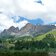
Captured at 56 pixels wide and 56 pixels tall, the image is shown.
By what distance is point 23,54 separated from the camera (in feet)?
330

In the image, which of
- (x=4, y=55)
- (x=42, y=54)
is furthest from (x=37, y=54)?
(x=4, y=55)

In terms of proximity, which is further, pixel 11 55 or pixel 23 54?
pixel 23 54

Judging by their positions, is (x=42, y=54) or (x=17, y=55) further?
(x=42, y=54)

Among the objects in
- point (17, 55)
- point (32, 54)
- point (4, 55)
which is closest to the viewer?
point (4, 55)

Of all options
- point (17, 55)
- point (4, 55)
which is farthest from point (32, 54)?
point (4, 55)

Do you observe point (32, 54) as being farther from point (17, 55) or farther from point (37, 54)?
point (17, 55)

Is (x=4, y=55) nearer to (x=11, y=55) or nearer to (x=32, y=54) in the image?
(x=11, y=55)

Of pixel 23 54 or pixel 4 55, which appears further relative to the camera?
pixel 23 54

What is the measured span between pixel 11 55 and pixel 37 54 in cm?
1859

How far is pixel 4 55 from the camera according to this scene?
8875cm

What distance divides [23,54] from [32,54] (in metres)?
5.28

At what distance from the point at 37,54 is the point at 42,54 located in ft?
7.08

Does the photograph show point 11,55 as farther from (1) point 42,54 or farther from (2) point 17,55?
(1) point 42,54

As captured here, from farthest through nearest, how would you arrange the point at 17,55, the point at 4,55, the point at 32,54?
the point at 32,54
the point at 17,55
the point at 4,55
